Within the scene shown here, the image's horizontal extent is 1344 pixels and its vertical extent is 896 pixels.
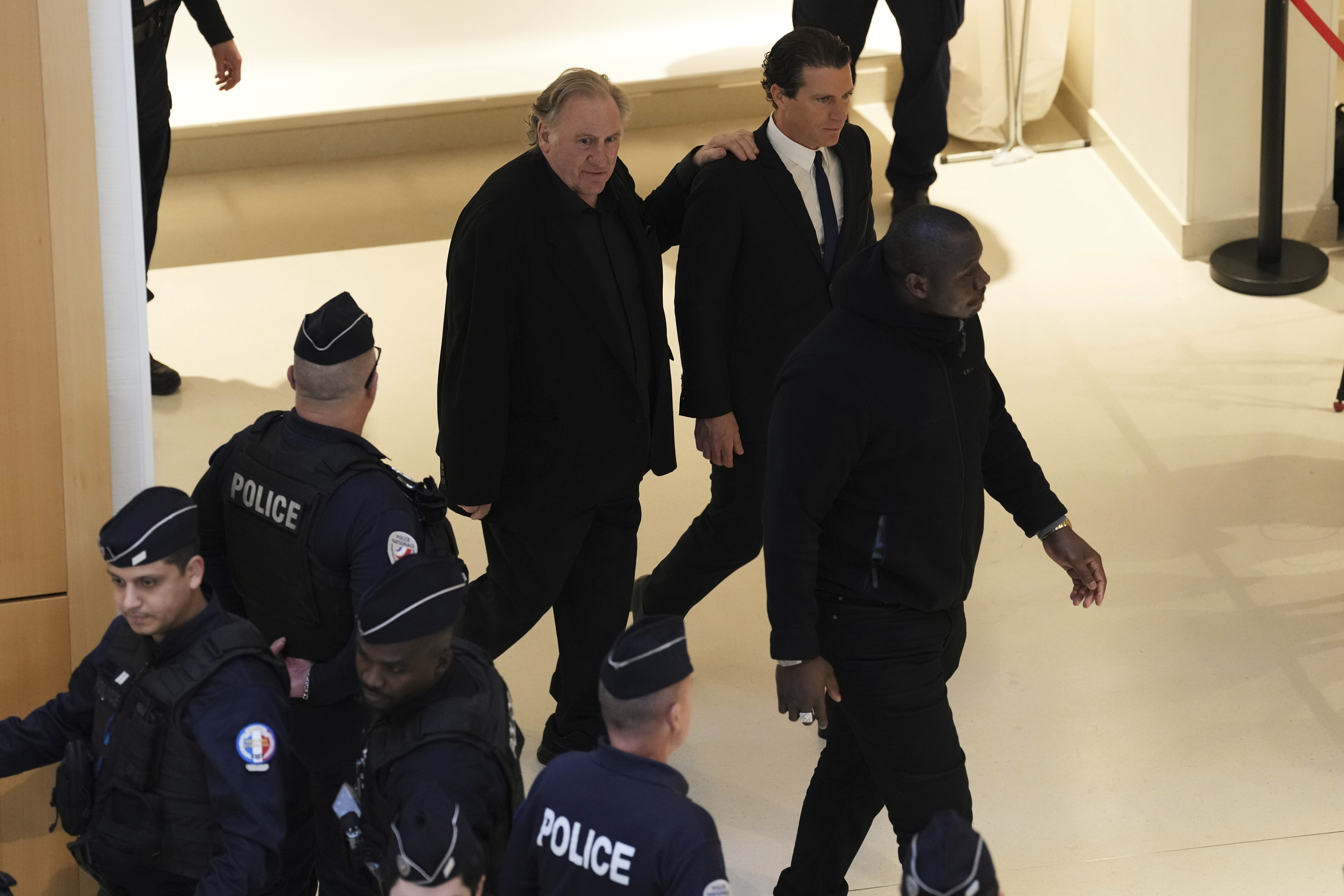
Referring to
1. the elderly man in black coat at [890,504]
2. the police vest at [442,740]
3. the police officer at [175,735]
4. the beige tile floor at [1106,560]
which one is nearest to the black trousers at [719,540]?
the beige tile floor at [1106,560]

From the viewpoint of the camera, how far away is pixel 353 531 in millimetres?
2645

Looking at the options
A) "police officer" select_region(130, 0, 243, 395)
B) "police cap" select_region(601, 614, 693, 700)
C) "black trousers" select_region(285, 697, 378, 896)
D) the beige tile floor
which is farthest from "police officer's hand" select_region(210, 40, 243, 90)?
"police cap" select_region(601, 614, 693, 700)

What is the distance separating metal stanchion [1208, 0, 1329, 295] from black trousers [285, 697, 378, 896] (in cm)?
412

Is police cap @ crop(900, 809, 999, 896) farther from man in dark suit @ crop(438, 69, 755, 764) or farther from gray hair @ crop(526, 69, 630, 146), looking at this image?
gray hair @ crop(526, 69, 630, 146)

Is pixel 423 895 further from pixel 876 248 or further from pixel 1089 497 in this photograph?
pixel 1089 497

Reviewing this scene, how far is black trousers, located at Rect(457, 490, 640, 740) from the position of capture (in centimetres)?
344

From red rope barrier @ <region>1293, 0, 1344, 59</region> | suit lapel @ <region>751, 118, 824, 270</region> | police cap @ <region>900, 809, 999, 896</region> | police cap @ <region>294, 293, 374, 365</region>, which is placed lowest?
police cap @ <region>900, 809, 999, 896</region>

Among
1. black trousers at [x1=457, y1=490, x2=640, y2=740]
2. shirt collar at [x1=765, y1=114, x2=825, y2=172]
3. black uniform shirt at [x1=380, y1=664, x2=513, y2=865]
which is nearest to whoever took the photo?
black uniform shirt at [x1=380, y1=664, x2=513, y2=865]

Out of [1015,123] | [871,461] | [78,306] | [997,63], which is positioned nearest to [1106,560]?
[871,461]

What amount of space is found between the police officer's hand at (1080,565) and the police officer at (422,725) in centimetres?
125

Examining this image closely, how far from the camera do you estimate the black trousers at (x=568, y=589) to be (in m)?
3.44

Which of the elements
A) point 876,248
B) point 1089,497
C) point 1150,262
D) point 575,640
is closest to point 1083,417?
point 1089,497

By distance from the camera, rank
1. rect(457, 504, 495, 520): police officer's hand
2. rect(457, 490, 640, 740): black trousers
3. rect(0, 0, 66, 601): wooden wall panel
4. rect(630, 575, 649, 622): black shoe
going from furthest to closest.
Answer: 1. rect(630, 575, 649, 622): black shoe
2. rect(457, 490, 640, 740): black trousers
3. rect(457, 504, 495, 520): police officer's hand
4. rect(0, 0, 66, 601): wooden wall panel

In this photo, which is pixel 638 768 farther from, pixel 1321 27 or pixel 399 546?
pixel 1321 27
